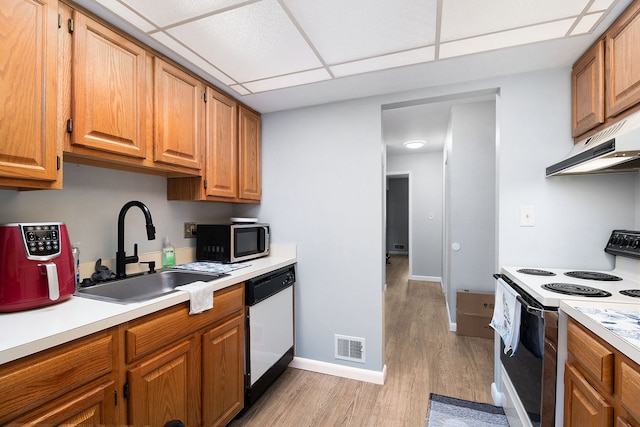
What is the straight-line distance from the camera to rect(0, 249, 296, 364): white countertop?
2.68 ft

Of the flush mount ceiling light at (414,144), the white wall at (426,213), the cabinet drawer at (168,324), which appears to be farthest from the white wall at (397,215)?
the cabinet drawer at (168,324)

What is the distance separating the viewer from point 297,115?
244 cm

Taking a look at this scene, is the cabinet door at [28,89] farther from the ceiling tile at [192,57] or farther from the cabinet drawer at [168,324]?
the cabinet drawer at [168,324]

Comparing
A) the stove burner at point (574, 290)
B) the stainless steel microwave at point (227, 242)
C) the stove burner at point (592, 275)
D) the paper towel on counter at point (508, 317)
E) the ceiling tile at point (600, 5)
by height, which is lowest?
the paper towel on counter at point (508, 317)

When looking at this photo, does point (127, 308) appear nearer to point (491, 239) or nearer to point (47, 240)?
point (47, 240)

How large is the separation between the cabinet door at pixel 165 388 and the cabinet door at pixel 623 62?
2347 mm

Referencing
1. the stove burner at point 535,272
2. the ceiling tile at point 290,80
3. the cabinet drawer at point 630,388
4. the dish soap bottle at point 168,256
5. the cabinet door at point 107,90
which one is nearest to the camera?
the cabinet drawer at point 630,388

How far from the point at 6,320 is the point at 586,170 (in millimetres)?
2713

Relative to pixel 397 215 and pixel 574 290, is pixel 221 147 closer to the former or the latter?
pixel 574 290

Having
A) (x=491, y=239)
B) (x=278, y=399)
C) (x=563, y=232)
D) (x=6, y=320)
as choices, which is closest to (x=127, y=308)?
(x=6, y=320)

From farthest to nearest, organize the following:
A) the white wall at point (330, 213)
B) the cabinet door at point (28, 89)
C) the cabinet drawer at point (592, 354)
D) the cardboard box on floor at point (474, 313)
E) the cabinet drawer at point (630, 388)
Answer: the cardboard box on floor at point (474, 313)
the white wall at point (330, 213)
the cabinet door at point (28, 89)
the cabinet drawer at point (592, 354)
the cabinet drawer at point (630, 388)

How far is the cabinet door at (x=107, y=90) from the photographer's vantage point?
125 cm

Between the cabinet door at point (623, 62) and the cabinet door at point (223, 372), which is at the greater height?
the cabinet door at point (623, 62)

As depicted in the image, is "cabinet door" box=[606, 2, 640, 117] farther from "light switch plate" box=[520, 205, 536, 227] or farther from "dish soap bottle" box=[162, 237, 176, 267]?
"dish soap bottle" box=[162, 237, 176, 267]
